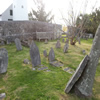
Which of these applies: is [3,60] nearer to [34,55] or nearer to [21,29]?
[34,55]

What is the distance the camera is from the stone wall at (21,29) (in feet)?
45.5

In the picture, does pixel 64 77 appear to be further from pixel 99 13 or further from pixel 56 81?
pixel 99 13

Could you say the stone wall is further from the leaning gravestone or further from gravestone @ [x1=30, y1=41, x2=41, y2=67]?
the leaning gravestone

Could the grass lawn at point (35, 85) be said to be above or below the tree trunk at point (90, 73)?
below

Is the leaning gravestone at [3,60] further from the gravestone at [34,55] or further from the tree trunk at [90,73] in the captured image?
the tree trunk at [90,73]

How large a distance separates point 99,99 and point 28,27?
1450 cm

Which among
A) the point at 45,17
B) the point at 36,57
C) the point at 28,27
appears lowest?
the point at 36,57

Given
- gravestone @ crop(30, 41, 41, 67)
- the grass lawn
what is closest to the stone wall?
gravestone @ crop(30, 41, 41, 67)

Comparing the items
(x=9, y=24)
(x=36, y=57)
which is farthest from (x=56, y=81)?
(x=9, y=24)

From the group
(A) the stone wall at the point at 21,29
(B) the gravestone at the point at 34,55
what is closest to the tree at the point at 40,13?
(A) the stone wall at the point at 21,29

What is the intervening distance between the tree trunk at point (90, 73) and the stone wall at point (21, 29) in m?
13.2

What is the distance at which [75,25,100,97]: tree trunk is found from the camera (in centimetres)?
302

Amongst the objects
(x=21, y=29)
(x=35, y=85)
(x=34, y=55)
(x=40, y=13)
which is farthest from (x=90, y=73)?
(x=40, y=13)

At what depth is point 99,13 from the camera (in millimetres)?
23156
